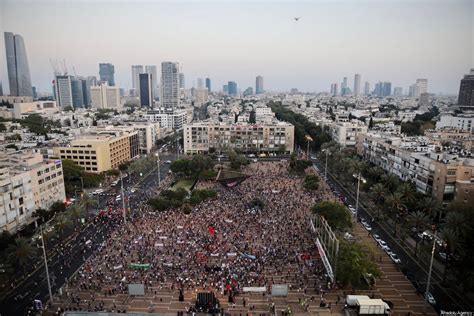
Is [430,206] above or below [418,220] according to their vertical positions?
above

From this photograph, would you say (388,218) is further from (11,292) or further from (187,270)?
(11,292)

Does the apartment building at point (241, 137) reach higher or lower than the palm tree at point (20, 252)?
higher

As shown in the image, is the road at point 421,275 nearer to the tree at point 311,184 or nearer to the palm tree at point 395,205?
the palm tree at point 395,205

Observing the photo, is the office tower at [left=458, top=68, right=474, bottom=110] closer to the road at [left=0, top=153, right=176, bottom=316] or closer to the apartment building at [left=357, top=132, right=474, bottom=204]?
the apartment building at [left=357, top=132, right=474, bottom=204]

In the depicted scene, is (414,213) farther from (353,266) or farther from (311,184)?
(311,184)

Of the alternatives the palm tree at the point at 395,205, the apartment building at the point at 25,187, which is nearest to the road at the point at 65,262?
the apartment building at the point at 25,187

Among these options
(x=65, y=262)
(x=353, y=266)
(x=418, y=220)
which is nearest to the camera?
(x=353, y=266)

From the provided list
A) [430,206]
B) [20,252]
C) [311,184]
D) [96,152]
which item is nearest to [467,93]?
[311,184]
